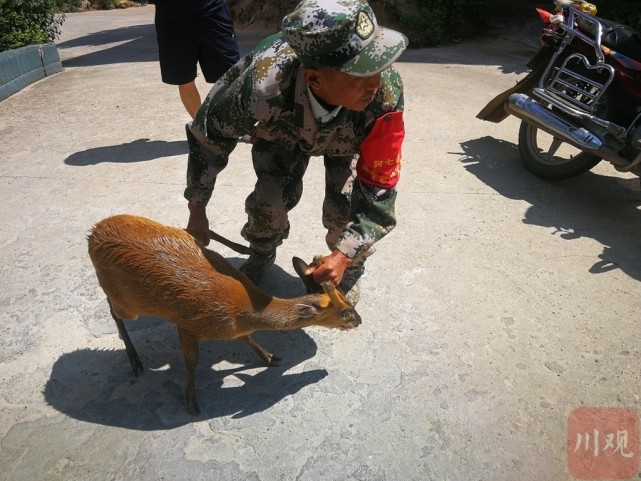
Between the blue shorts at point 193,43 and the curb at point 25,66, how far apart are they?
2.75 meters

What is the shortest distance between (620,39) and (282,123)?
118 inches

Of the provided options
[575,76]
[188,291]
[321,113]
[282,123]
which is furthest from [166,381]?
[575,76]

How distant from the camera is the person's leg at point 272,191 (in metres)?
2.49

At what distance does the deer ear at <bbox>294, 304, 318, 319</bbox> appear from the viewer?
214 cm

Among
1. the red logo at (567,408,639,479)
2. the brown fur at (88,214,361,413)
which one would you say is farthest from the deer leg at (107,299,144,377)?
the red logo at (567,408,639,479)

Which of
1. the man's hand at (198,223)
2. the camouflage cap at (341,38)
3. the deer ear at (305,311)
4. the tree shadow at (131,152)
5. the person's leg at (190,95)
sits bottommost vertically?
the tree shadow at (131,152)

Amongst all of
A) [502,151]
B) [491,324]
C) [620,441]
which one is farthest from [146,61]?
[620,441]

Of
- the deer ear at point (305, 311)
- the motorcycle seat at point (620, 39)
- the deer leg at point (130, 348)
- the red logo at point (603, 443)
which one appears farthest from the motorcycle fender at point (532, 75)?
the deer leg at point (130, 348)

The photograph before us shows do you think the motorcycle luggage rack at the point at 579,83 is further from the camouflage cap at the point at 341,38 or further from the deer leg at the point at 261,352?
the deer leg at the point at 261,352

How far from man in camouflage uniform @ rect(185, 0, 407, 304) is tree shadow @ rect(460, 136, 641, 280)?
1.92 m

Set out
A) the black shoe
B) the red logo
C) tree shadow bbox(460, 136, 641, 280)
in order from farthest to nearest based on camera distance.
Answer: tree shadow bbox(460, 136, 641, 280)
the black shoe
the red logo

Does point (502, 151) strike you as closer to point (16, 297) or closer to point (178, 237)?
point (178, 237)

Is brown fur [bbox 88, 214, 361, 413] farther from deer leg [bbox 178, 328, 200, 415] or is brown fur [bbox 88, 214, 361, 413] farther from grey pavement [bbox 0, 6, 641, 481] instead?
grey pavement [bbox 0, 6, 641, 481]

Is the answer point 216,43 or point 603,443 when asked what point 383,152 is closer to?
point 603,443
